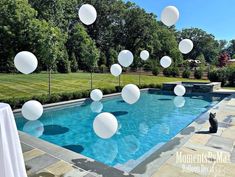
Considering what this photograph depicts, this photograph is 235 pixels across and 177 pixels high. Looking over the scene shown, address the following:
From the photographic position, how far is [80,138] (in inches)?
281

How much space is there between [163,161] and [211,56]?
56523 millimetres

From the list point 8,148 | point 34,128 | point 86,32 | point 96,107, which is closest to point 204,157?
point 8,148

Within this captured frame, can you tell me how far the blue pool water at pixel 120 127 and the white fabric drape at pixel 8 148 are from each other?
3989 millimetres

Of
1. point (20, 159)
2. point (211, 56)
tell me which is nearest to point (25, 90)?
point (20, 159)

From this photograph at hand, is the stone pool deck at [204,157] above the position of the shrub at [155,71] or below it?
below

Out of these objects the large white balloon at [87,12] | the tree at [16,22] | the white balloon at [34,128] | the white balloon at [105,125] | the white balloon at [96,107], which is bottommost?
the white balloon at [34,128]

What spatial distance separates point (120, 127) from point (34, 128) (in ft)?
10.2

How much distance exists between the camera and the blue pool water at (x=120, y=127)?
624 centimetres

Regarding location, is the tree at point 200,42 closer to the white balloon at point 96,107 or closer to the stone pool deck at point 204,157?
the white balloon at point 96,107

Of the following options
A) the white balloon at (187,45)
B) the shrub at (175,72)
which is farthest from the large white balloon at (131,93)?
the shrub at (175,72)

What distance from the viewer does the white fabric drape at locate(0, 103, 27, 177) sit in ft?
5.19

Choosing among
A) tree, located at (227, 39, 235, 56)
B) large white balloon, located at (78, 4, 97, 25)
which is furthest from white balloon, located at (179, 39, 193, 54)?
tree, located at (227, 39, 235, 56)

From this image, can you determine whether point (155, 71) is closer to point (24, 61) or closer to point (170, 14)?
point (170, 14)

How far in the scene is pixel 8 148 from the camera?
1.63 metres
